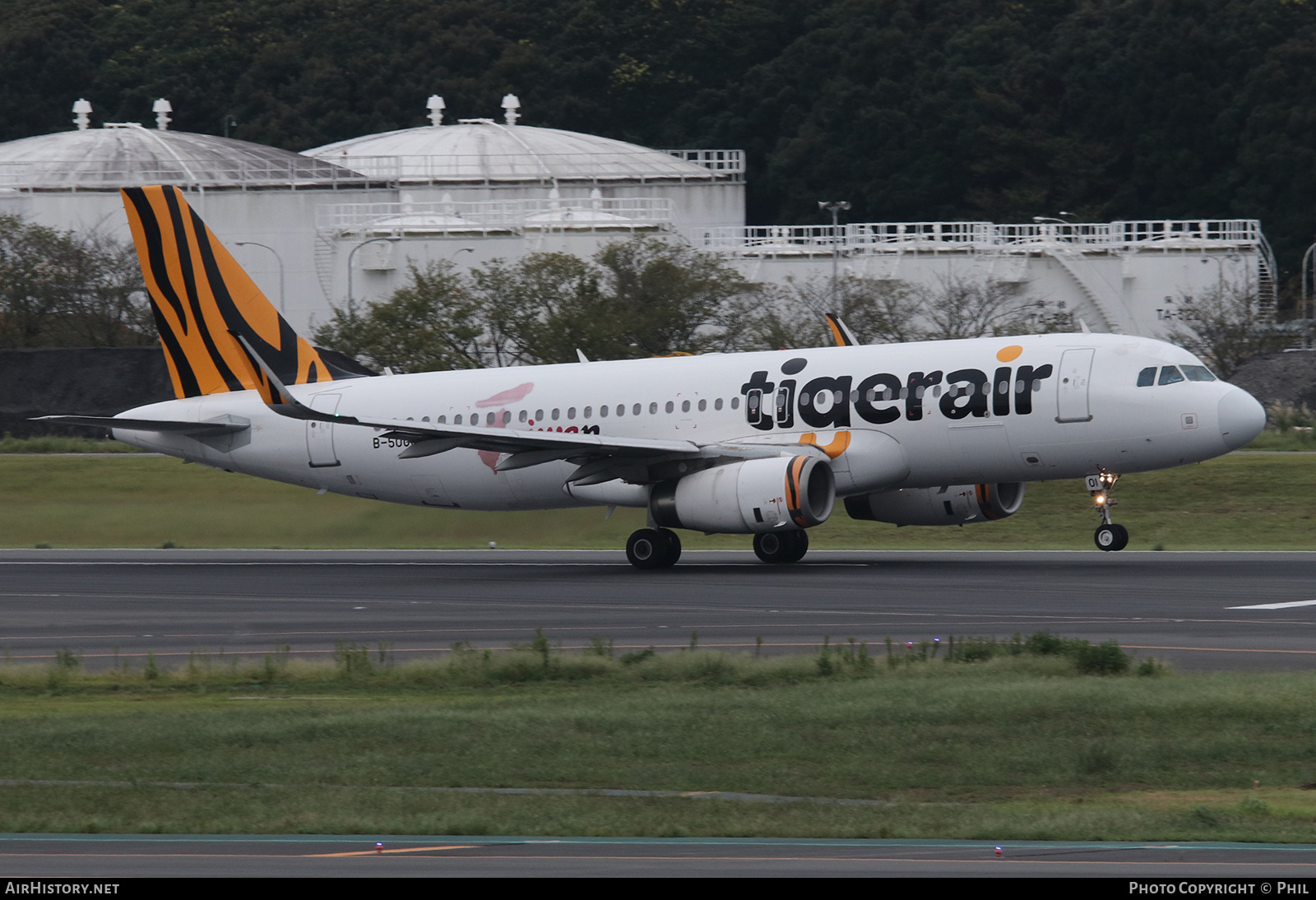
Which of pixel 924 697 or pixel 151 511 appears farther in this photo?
pixel 151 511

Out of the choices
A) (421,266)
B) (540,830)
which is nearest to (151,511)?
(540,830)

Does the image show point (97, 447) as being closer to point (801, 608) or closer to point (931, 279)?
point (801, 608)

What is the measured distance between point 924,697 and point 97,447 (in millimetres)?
46771

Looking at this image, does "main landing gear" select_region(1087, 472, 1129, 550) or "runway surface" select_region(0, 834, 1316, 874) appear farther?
"main landing gear" select_region(1087, 472, 1129, 550)

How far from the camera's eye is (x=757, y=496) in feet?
110

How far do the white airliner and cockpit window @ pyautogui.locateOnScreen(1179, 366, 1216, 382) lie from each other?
46 mm

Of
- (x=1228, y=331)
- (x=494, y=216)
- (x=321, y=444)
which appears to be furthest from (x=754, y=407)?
(x=494, y=216)

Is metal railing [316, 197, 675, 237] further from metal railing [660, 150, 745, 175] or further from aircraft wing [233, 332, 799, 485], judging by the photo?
aircraft wing [233, 332, 799, 485]

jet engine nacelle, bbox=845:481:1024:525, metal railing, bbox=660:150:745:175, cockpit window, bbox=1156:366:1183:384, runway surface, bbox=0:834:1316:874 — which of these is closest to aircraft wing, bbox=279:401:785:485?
jet engine nacelle, bbox=845:481:1024:525

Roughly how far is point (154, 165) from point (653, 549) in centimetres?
7477

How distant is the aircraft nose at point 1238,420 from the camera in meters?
32.8

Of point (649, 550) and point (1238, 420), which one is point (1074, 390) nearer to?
point (1238, 420)

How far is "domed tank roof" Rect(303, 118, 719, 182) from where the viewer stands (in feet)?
356

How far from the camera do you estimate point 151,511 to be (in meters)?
45.0
